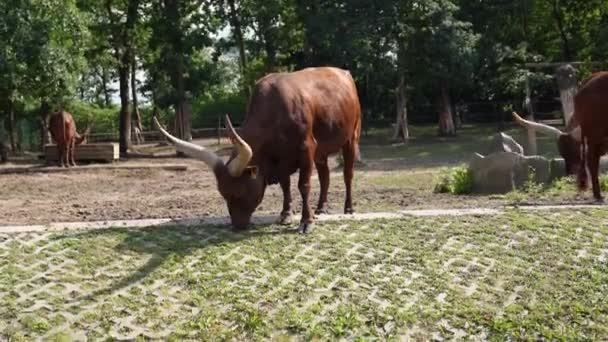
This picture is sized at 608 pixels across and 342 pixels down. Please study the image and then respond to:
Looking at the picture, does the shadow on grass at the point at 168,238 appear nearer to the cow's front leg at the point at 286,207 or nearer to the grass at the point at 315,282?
the grass at the point at 315,282

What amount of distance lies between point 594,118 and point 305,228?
459 cm

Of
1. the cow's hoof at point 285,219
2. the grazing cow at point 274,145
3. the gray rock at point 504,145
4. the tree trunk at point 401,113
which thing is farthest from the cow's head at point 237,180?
the tree trunk at point 401,113

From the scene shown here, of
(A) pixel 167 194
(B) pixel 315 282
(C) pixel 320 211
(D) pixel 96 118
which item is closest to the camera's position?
(B) pixel 315 282

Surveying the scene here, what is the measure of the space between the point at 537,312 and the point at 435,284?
0.93m

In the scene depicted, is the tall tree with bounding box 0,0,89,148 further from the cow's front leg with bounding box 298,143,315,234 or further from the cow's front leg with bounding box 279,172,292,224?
the cow's front leg with bounding box 298,143,315,234

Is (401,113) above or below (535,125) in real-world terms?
above

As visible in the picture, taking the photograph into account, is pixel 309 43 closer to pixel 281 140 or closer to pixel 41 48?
pixel 41 48

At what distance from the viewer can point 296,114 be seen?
8.12 metres

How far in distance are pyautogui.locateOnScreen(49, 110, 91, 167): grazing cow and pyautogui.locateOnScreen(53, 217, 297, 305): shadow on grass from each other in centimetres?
1492

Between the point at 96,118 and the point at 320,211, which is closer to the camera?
the point at 320,211

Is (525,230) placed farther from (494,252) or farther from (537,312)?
(537,312)

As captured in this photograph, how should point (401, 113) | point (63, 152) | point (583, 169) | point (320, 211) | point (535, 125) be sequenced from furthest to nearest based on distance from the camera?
point (401, 113) < point (63, 152) < point (535, 125) < point (583, 169) < point (320, 211)

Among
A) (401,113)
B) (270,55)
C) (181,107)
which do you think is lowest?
(401,113)

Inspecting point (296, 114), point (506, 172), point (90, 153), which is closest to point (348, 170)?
point (296, 114)
